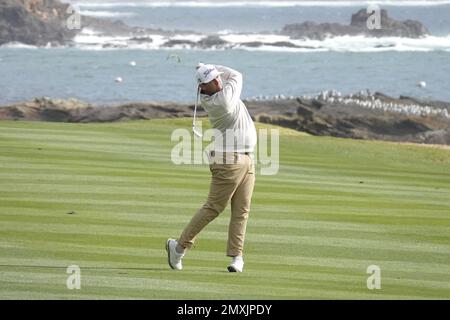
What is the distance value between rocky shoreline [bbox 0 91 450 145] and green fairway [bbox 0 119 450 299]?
12.6 m

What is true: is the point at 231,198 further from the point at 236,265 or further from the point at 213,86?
the point at 213,86

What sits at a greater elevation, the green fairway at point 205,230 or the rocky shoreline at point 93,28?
the green fairway at point 205,230

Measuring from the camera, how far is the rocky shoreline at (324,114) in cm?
3556

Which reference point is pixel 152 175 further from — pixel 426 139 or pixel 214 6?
pixel 214 6

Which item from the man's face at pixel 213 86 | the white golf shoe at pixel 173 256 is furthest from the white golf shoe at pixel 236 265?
the man's face at pixel 213 86

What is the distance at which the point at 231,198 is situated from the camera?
38.6 feet

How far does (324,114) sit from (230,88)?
26.3 metres

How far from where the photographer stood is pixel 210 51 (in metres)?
99.2

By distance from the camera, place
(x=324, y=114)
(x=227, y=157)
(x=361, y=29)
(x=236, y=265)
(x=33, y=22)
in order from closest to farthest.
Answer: (x=227, y=157) → (x=236, y=265) → (x=324, y=114) → (x=33, y=22) → (x=361, y=29)

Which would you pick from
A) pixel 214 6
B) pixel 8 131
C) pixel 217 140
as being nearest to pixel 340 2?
pixel 214 6

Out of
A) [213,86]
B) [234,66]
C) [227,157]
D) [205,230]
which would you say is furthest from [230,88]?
[234,66]

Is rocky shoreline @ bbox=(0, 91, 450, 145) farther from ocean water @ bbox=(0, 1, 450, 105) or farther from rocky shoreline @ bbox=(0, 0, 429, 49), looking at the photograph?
rocky shoreline @ bbox=(0, 0, 429, 49)

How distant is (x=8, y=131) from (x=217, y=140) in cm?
1241

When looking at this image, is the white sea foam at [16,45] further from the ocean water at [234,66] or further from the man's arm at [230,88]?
the man's arm at [230,88]
